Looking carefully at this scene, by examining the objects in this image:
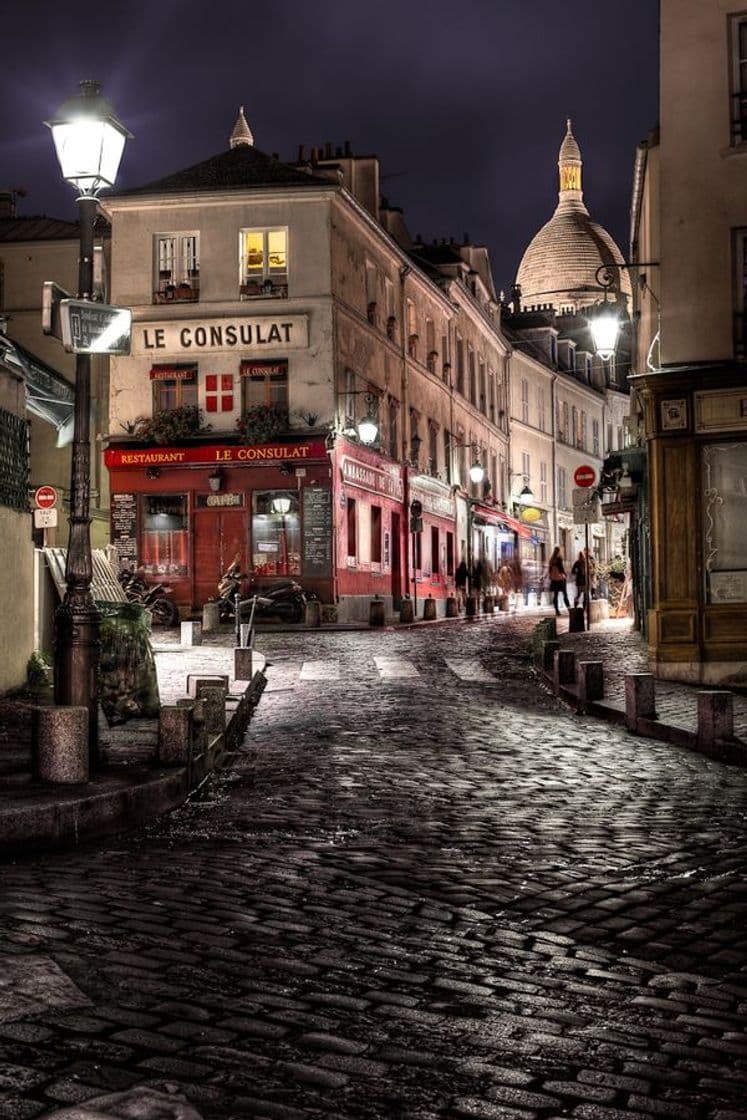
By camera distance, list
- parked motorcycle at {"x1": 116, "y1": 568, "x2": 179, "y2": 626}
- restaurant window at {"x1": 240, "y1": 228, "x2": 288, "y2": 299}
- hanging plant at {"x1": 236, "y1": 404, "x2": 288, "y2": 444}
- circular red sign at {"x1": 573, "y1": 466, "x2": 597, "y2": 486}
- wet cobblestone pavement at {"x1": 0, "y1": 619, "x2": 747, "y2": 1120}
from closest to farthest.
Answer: wet cobblestone pavement at {"x1": 0, "y1": 619, "x2": 747, "y2": 1120}
circular red sign at {"x1": 573, "y1": 466, "x2": 597, "y2": 486}
parked motorcycle at {"x1": 116, "y1": 568, "x2": 179, "y2": 626}
hanging plant at {"x1": 236, "y1": 404, "x2": 288, "y2": 444}
restaurant window at {"x1": 240, "y1": 228, "x2": 288, "y2": 299}

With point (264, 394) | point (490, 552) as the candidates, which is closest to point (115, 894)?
point (264, 394)

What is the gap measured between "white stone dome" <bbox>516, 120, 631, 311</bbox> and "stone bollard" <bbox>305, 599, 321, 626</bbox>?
77.0 meters

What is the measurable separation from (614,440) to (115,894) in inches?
2612

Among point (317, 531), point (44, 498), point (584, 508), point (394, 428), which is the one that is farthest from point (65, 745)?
point (394, 428)

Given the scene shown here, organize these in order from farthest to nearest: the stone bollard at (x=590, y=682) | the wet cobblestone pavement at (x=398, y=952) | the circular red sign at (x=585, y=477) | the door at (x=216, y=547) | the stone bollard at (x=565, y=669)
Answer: the door at (x=216, y=547) → the circular red sign at (x=585, y=477) → the stone bollard at (x=565, y=669) → the stone bollard at (x=590, y=682) → the wet cobblestone pavement at (x=398, y=952)

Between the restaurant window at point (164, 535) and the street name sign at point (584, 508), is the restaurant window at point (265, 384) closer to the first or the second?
the restaurant window at point (164, 535)

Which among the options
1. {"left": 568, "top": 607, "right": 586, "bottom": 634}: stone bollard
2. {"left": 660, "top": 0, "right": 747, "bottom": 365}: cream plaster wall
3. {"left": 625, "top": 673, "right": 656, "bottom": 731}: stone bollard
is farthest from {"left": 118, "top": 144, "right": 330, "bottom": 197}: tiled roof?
{"left": 625, "top": 673, "right": 656, "bottom": 731}: stone bollard

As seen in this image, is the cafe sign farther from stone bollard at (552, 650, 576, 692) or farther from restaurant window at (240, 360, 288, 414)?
stone bollard at (552, 650, 576, 692)

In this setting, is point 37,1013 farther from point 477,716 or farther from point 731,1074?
point 477,716

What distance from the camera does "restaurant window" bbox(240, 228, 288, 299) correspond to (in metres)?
32.2

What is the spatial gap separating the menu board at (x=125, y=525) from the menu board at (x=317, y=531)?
443 cm

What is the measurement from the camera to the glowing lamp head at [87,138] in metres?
8.47

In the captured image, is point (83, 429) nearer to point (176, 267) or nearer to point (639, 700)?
point (639, 700)

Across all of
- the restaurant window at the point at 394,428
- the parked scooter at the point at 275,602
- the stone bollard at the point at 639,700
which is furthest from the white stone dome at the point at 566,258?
the stone bollard at the point at 639,700
